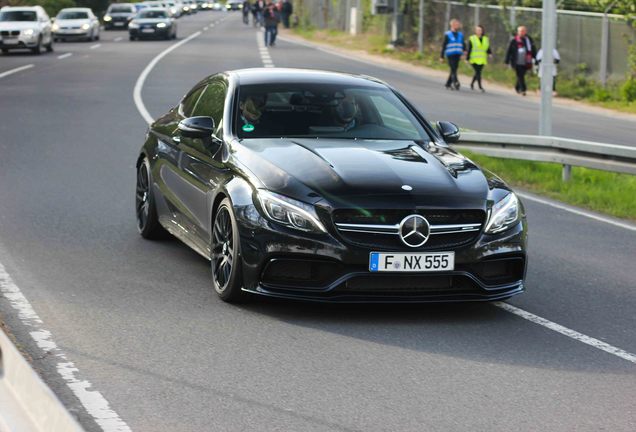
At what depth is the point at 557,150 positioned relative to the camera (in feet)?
52.8

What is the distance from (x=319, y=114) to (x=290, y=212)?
1680mm

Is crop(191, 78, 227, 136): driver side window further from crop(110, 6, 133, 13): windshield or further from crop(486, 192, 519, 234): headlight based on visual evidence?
crop(110, 6, 133, 13): windshield

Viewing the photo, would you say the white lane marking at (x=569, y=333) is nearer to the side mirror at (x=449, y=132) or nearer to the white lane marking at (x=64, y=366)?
the side mirror at (x=449, y=132)

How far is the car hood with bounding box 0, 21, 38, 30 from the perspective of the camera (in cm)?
4609

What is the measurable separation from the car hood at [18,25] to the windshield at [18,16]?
751 millimetres

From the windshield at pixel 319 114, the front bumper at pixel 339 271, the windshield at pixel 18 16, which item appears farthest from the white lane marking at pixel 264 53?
the front bumper at pixel 339 271

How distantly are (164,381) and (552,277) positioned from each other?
4.15 m

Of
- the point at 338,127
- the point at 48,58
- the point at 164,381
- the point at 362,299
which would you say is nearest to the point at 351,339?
the point at 362,299

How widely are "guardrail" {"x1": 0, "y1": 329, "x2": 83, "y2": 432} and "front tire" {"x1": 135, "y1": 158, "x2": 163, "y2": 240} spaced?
17.7ft

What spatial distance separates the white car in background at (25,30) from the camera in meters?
45.9

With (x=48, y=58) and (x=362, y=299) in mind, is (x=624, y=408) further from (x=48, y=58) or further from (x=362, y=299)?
(x=48, y=58)

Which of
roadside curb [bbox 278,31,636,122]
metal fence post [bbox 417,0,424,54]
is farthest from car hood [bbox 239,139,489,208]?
metal fence post [bbox 417,0,424,54]

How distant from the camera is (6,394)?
5.35 meters

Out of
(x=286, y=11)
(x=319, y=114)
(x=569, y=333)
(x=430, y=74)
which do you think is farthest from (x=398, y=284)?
(x=286, y=11)
